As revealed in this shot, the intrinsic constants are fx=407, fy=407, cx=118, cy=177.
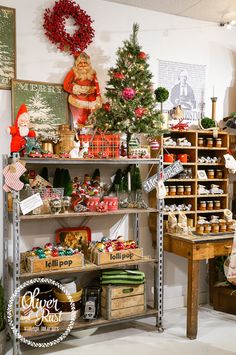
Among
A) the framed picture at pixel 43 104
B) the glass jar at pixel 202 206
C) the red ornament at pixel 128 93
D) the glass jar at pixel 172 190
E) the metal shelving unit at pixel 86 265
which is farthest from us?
the glass jar at pixel 202 206

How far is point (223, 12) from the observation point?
3760 millimetres

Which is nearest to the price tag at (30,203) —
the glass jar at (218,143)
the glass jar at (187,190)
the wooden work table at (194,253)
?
the wooden work table at (194,253)

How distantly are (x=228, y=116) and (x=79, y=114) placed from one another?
1612 millimetres

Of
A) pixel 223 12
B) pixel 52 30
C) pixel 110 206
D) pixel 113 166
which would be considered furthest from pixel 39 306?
pixel 223 12

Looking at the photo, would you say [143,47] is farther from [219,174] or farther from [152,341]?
[152,341]

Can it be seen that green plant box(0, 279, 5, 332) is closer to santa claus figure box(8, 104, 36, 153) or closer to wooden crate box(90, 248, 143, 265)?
wooden crate box(90, 248, 143, 265)

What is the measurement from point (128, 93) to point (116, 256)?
1263 mm

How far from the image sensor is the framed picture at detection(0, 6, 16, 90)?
313 centimetres

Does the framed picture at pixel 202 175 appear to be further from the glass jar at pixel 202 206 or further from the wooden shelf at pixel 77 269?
the wooden shelf at pixel 77 269

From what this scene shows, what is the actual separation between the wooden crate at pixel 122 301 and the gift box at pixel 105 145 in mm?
1050

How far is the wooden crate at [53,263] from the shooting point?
9.52 feet

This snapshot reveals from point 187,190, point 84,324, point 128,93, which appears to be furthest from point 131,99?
point 84,324

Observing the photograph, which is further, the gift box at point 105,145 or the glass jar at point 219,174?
the glass jar at point 219,174

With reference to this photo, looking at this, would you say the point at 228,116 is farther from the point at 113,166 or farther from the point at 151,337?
the point at 151,337
